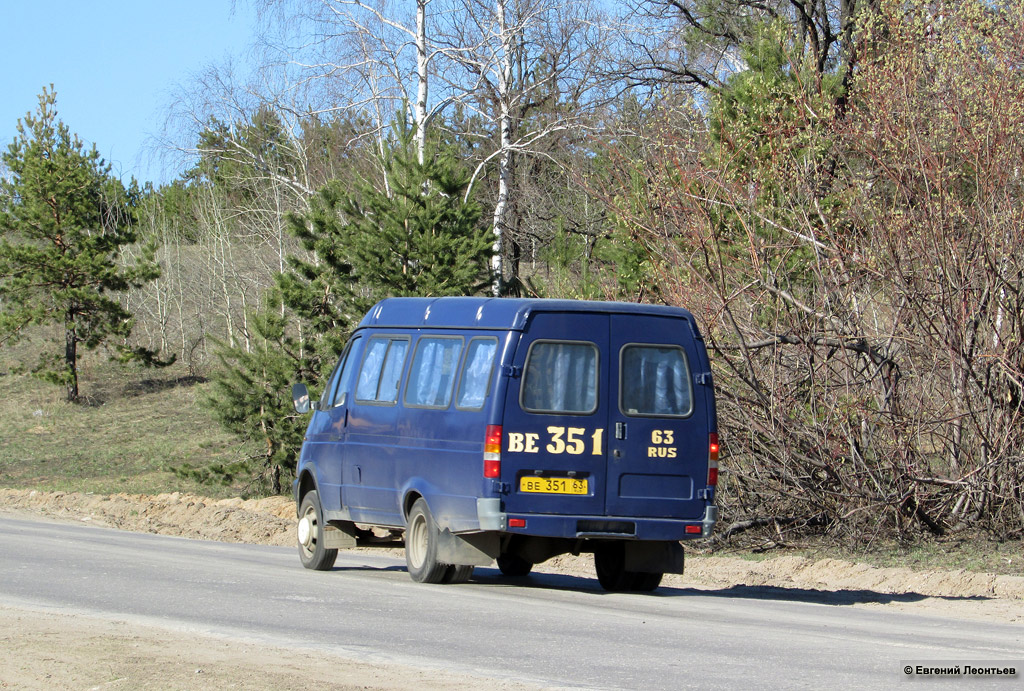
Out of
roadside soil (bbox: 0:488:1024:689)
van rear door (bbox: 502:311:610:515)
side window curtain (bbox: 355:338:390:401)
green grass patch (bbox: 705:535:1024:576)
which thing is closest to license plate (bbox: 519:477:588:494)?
van rear door (bbox: 502:311:610:515)

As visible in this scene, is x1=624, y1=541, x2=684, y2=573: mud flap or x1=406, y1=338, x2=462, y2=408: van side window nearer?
x1=406, y1=338, x2=462, y2=408: van side window

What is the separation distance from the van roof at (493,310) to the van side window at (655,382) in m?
0.34

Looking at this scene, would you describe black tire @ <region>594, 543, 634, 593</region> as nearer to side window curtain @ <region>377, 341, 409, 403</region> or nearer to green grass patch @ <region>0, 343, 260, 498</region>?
side window curtain @ <region>377, 341, 409, 403</region>

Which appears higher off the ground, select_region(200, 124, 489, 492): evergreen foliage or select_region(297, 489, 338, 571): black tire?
select_region(200, 124, 489, 492): evergreen foliage

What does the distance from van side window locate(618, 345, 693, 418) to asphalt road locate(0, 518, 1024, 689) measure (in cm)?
166

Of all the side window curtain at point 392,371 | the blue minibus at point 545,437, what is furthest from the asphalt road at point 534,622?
the side window curtain at point 392,371

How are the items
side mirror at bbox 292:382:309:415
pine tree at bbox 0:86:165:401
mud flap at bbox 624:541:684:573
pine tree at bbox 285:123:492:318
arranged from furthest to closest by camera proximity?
pine tree at bbox 0:86:165:401 < pine tree at bbox 285:123:492:318 < side mirror at bbox 292:382:309:415 < mud flap at bbox 624:541:684:573

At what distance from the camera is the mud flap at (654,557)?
11.5 metres

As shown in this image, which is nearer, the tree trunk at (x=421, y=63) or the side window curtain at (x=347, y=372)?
the side window curtain at (x=347, y=372)

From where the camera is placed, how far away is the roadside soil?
685cm

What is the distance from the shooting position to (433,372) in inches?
456

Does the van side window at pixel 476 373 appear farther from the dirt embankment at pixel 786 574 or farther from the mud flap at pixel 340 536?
the dirt embankment at pixel 786 574

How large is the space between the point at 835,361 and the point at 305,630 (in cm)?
956

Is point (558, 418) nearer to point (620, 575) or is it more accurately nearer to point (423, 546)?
point (423, 546)
